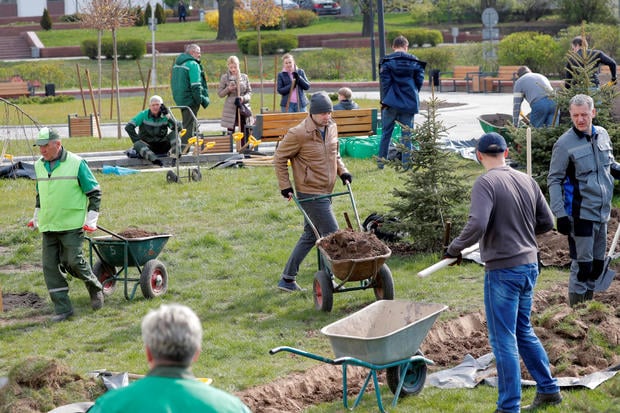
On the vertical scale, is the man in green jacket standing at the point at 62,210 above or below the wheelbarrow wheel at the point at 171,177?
above

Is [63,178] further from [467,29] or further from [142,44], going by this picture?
[467,29]

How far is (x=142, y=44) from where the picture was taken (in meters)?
53.7

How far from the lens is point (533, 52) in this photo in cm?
4169

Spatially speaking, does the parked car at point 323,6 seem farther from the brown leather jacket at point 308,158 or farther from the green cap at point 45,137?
the green cap at point 45,137

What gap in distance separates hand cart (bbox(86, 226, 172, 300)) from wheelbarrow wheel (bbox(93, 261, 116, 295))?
0.11ft

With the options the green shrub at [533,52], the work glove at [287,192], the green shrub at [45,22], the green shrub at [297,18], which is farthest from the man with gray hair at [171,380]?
the green shrub at [297,18]

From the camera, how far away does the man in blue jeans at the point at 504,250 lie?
7188 millimetres

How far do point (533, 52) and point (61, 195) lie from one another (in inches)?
1340

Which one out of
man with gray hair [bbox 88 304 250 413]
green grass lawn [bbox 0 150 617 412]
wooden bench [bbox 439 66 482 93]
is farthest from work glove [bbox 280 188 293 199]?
wooden bench [bbox 439 66 482 93]

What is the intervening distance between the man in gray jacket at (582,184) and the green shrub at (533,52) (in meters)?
31.6

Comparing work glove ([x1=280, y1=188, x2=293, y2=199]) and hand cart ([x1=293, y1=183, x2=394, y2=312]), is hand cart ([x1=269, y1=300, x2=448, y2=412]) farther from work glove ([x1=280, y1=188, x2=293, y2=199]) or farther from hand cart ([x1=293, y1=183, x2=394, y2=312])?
work glove ([x1=280, y1=188, x2=293, y2=199])

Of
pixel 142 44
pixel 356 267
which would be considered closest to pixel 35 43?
pixel 142 44

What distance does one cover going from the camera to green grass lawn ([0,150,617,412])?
8.69 metres

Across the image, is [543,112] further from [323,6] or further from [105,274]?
[323,6]
